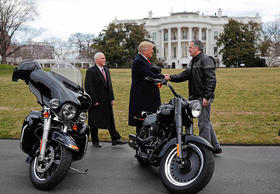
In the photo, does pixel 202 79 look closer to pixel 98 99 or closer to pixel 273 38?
pixel 98 99

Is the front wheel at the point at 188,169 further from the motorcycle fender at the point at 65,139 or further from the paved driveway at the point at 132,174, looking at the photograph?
the motorcycle fender at the point at 65,139

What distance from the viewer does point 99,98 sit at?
7.43 meters

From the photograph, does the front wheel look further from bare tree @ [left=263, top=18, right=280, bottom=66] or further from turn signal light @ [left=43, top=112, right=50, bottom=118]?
bare tree @ [left=263, top=18, right=280, bottom=66]

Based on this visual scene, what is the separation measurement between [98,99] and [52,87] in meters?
2.74

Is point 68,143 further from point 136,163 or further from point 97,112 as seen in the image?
point 97,112


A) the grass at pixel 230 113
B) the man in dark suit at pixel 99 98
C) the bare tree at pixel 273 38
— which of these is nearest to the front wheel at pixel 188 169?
the man in dark suit at pixel 99 98

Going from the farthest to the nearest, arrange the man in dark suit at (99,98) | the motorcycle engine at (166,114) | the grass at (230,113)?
the grass at (230,113), the man in dark suit at (99,98), the motorcycle engine at (166,114)

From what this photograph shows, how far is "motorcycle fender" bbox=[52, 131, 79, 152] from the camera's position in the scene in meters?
4.43

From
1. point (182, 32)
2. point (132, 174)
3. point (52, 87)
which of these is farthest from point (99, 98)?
point (182, 32)

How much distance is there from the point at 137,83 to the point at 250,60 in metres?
54.8

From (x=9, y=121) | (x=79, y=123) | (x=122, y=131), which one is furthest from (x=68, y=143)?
(x=9, y=121)

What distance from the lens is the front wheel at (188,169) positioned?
162 inches

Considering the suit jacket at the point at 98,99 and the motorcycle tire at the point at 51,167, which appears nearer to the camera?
the motorcycle tire at the point at 51,167

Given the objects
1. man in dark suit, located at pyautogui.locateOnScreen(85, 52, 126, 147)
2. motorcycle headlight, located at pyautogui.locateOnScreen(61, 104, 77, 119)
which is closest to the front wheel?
motorcycle headlight, located at pyautogui.locateOnScreen(61, 104, 77, 119)
